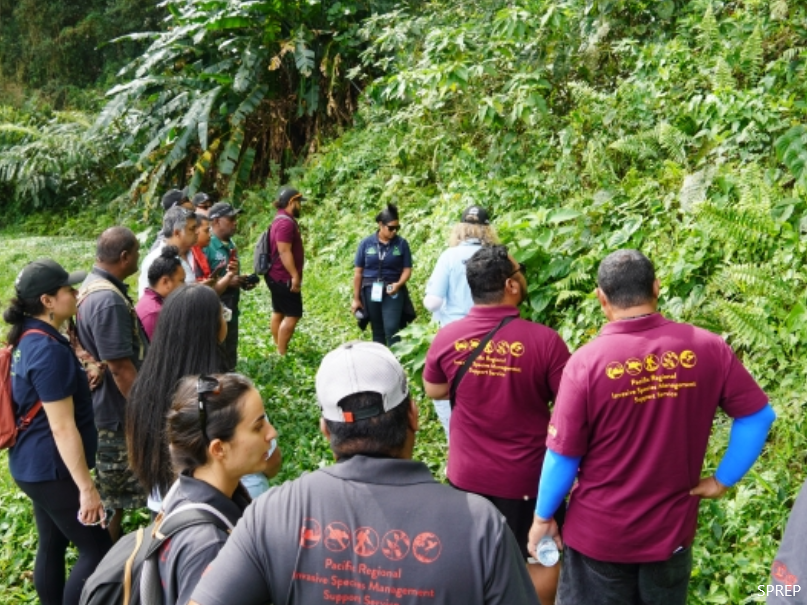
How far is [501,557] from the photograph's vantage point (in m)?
2.04

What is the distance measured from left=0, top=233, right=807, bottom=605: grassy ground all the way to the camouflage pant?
3.28ft

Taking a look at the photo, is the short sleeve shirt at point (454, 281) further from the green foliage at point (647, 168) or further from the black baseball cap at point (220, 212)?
the black baseball cap at point (220, 212)

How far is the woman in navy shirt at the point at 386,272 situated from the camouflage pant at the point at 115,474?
11.3 ft

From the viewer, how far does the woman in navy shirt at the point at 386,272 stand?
7.96 metres

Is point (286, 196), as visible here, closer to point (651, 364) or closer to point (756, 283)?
point (756, 283)

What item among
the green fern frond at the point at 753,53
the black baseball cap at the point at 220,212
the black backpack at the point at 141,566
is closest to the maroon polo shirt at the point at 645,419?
the black backpack at the point at 141,566

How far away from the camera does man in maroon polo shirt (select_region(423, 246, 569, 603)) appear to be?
4059 mm

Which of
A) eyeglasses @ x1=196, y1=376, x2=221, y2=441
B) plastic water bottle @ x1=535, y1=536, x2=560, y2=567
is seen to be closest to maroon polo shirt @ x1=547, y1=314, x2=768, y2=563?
plastic water bottle @ x1=535, y1=536, x2=560, y2=567

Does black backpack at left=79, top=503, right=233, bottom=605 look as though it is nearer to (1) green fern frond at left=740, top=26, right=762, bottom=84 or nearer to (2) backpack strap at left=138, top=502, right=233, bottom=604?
(2) backpack strap at left=138, top=502, right=233, bottom=604

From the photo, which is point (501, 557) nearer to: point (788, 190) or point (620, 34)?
point (788, 190)

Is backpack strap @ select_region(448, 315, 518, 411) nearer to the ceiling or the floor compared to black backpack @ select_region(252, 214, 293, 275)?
nearer to the ceiling

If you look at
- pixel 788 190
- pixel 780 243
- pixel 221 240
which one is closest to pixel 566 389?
pixel 780 243

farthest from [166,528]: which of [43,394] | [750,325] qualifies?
[750,325]

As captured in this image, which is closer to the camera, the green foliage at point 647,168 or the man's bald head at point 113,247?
the man's bald head at point 113,247
